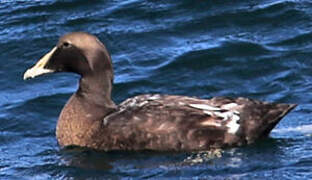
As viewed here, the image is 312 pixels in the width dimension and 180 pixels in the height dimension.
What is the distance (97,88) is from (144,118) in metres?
0.75

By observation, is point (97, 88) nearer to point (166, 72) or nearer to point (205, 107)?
point (205, 107)

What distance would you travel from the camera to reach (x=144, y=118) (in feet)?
35.4

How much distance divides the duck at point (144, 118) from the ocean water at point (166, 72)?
0.41ft

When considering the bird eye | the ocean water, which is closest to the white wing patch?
the ocean water

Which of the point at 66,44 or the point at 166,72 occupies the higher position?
the point at 66,44

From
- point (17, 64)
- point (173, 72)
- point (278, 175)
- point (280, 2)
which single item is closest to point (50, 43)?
point (17, 64)

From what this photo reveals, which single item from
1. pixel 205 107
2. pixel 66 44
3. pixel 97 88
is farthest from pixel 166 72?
pixel 205 107

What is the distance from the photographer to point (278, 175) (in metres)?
9.86

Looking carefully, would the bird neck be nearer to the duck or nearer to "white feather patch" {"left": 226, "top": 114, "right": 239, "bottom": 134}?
the duck

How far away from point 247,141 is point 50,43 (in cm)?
489

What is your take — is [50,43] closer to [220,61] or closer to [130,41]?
[130,41]

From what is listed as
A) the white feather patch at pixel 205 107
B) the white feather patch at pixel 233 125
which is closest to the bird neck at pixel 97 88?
the white feather patch at pixel 205 107

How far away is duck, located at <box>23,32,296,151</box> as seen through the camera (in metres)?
10.8

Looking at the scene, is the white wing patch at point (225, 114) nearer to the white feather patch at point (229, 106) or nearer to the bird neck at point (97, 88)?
the white feather patch at point (229, 106)
